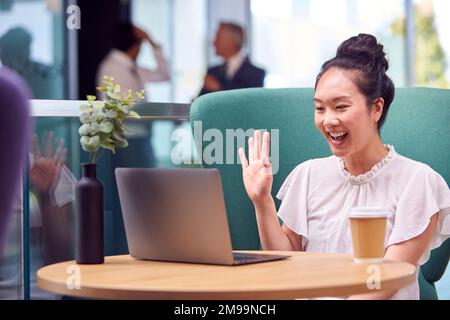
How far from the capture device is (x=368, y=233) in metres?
1.55

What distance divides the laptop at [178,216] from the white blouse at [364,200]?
14.0 inches

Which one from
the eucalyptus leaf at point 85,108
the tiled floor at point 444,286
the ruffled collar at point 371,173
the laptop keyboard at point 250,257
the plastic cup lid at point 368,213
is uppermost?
the eucalyptus leaf at point 85,108

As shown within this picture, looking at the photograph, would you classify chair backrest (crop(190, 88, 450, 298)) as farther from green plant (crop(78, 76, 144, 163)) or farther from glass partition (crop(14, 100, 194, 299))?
green plant (crop(78, 76, 144, 163))

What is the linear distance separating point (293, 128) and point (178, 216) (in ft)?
2.87

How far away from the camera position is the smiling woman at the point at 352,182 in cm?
189

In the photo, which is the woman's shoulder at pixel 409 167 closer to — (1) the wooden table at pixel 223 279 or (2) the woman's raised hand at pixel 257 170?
(2) the woman's raised hand at pixel 257 170

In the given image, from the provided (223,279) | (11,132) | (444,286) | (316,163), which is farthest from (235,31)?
(11,132)

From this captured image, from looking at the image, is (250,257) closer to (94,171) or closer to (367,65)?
(94,171)

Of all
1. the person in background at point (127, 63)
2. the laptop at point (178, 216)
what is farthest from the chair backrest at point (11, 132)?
the person in background at point (127, 63)

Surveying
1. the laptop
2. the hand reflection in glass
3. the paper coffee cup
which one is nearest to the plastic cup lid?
the paper coffee cup

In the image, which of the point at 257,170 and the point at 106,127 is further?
the point at 257,170

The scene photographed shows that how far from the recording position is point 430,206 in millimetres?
1878
